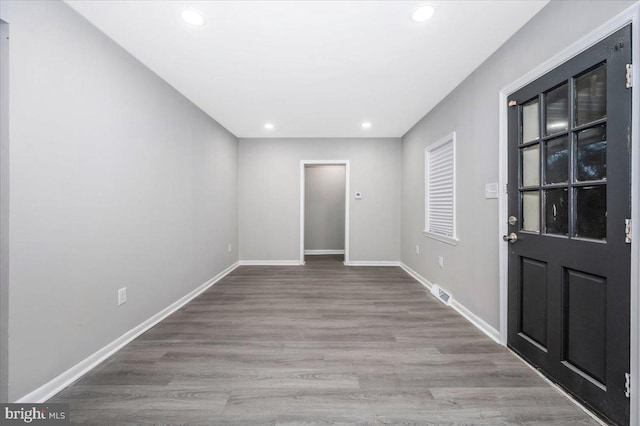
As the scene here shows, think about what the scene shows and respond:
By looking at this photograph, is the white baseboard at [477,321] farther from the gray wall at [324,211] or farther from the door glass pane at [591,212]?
the gray wall at [324,211]

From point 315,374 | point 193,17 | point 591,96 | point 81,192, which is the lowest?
point 315,374

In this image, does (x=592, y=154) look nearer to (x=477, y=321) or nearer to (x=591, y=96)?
(x=591, y=96)

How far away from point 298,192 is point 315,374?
143 inches

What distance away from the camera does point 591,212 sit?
140cm

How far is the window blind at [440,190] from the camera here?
3035mm

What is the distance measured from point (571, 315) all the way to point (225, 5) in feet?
9.77

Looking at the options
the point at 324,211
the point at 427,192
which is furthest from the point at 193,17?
the point at 324,211

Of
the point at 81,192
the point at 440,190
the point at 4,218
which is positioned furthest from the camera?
the point at 440,190

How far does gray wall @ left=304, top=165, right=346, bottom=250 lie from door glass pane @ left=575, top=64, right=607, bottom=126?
17.0ft

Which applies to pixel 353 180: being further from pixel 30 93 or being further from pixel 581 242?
pixel 30 93

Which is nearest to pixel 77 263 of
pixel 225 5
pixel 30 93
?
pixel 30 93

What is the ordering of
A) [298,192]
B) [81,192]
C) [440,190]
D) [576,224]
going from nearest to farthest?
[576,224] → [81,192] → [440,190] → [298,192]

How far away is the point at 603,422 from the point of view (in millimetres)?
1326

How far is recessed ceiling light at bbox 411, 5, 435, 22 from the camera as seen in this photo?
168 centimetres
